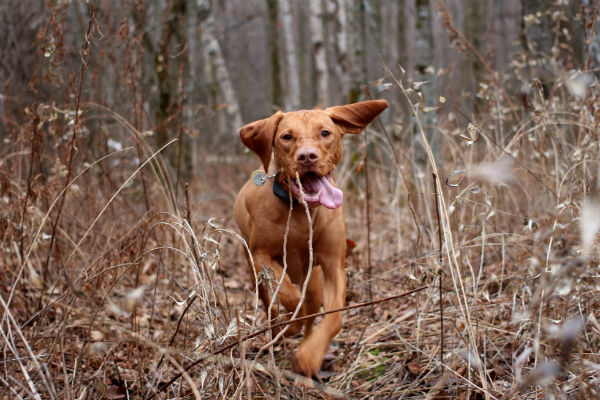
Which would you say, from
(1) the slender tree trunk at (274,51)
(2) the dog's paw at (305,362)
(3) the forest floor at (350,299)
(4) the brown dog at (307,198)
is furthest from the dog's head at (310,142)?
(1) the slender tree trunk at (274,51)

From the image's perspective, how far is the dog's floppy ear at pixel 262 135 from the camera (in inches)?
120

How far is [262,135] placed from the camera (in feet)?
10.1

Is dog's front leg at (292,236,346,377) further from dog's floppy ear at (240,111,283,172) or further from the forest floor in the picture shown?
dog's floppy ear at (240,111,283,172)

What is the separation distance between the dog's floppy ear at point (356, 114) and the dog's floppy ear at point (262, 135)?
0.29 metres

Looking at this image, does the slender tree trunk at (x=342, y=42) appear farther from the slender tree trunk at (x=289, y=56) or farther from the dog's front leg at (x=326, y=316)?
the dog's front leg at (x=326, y=316)

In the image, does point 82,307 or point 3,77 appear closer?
point 82,307

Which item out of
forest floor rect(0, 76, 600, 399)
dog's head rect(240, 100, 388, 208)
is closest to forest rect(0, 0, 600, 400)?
forest floor rect(0, 76, 600, 399)

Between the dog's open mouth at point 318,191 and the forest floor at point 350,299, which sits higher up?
the dog's open mouth at point 318,191

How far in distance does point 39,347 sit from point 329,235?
4.92 feet

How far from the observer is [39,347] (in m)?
2.84

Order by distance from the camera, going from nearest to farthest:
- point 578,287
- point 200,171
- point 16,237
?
point 578,287, point 16,237, point 200,171

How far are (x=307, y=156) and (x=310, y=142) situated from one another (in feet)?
0.57

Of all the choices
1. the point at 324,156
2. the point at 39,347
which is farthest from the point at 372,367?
the point at 39,347

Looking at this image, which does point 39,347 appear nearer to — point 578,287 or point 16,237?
point 16,237
